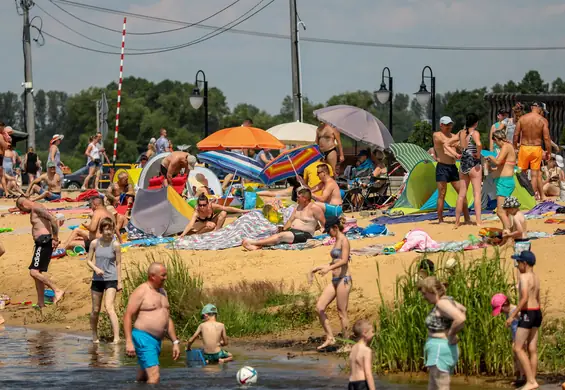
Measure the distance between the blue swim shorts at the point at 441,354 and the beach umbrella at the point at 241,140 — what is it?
14975mm

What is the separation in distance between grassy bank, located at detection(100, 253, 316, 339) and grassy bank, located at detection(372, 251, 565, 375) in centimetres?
281

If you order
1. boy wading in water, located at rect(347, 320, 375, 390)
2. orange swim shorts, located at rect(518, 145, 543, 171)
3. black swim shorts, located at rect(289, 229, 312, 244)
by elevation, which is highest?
orange swim shorts, located at rect(518, 145, 543, 171)

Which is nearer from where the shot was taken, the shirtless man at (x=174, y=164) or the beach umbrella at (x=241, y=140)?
the shirtless man at (x=174, y=164)

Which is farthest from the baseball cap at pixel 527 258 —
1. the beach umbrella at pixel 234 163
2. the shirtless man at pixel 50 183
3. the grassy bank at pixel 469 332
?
the shirtless man at pixel 50 183

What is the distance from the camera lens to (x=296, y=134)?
89.6 ft

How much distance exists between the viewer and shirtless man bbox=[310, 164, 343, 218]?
57.7 ft

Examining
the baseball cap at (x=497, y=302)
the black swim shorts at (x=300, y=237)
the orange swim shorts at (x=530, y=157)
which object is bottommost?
the baseball cap at (x=497, y=302)

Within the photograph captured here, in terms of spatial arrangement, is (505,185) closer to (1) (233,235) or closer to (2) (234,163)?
(1) (233,235)

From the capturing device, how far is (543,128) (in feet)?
64.4

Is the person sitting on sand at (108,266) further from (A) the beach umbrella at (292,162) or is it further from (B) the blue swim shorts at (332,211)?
(A) the beach umbrella at (292,162)

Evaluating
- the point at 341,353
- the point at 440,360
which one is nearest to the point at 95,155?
the point at 341,353

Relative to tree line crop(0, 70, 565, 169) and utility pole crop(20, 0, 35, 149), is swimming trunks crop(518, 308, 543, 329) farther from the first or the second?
tree line crop(0, 70, 565, 169)

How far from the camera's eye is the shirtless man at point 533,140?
1962 cm

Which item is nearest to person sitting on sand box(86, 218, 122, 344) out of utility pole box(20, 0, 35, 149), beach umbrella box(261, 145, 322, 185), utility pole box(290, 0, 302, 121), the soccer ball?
the soccer ball
